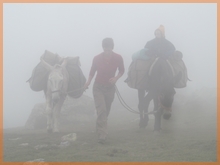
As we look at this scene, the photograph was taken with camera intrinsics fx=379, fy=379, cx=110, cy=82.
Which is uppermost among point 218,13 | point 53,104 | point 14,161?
point 218,13

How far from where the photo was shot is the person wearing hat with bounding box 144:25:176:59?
8.03 meters

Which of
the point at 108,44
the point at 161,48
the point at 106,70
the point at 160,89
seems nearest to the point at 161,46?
the point at 161,48

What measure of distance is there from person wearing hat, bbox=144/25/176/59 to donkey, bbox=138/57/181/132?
226 mm

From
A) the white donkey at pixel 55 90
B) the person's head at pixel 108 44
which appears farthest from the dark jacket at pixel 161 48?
the white donkey at pixel 55 90

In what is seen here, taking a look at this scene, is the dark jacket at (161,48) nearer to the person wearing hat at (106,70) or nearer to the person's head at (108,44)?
the person wearing hat at (106,70)

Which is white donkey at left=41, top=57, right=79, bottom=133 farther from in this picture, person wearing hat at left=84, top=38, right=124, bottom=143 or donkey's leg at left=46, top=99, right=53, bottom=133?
person wearing hat at left=84, top=38, right=124, bottom=143

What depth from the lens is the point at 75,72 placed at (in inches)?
348

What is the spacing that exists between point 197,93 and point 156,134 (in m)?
6.61

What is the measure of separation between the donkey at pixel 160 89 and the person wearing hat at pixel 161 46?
23 cm

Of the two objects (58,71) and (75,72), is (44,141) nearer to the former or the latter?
(58,71)

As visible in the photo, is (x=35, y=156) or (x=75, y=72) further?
(x=75, y=72)

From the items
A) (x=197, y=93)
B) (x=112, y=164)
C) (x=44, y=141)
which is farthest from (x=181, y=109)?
(x=112, y=164)

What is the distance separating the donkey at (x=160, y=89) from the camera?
6598 mm

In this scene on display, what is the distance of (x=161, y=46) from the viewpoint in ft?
26.4
